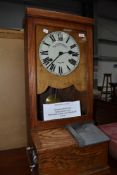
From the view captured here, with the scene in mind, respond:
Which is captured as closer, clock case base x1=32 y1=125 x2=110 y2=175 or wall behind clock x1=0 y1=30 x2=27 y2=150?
clock case base x1=32 y1=125 x2=110 y2=175

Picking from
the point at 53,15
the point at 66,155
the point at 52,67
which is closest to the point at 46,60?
the point at 52,67

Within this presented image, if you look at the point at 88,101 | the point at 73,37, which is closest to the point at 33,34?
the point at 73,37

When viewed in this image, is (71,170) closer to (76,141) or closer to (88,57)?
(76,141)

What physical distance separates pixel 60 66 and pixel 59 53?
53 millimetres

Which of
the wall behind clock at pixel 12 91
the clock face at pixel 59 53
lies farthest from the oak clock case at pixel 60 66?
the wall behind clock at pixel 12 91

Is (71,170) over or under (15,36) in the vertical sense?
under

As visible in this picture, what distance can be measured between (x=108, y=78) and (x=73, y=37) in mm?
4211

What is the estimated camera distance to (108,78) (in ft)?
15.8

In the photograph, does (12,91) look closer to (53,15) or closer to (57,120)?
(57,120)

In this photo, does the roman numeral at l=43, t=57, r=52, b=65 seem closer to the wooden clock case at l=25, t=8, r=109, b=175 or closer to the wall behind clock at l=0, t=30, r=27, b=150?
the wooden clock case at l=25, t=8, r=109, b=175

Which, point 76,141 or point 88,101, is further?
point 88,101

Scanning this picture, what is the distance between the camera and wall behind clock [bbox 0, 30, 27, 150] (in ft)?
2.66

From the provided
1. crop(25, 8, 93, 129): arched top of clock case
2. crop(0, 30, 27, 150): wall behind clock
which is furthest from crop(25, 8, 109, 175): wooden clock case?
crop(0, 30, 27, 150): wall behind clock

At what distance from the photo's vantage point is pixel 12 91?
83 cm
